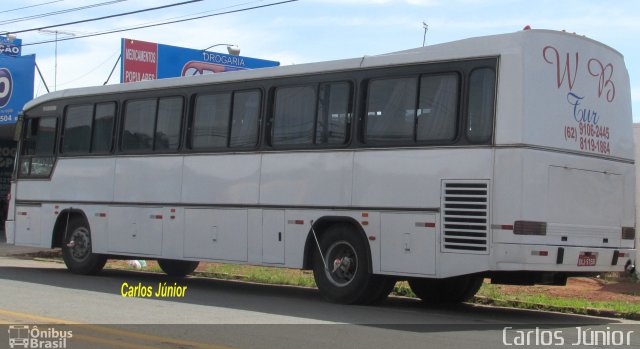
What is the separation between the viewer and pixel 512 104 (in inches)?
453

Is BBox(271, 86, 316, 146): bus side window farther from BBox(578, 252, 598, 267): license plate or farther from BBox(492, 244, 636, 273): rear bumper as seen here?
BBox(578, 252, 598, 267): license plate

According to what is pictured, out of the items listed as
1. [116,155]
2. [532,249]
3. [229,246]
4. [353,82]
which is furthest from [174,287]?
[532,249]

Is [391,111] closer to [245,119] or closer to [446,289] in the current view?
[245,119]

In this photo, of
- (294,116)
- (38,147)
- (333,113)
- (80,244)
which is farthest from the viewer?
(38,147)

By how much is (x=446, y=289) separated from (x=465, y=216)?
9.12 ft

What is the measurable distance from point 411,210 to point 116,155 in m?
6.81

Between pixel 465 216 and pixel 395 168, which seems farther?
pixel 395 168

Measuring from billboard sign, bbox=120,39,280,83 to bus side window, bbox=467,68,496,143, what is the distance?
19.4 m

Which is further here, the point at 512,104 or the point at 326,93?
the point at 326,93

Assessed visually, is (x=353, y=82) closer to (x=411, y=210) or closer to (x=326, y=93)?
(x=326, y=93)

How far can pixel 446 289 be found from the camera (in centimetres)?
1429

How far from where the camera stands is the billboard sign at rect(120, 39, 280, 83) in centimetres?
3019

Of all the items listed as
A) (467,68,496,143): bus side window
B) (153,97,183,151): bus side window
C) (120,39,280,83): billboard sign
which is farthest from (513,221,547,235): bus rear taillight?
(120,39,280,83): billboard sign

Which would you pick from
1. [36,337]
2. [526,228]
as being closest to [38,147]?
[36,337]
